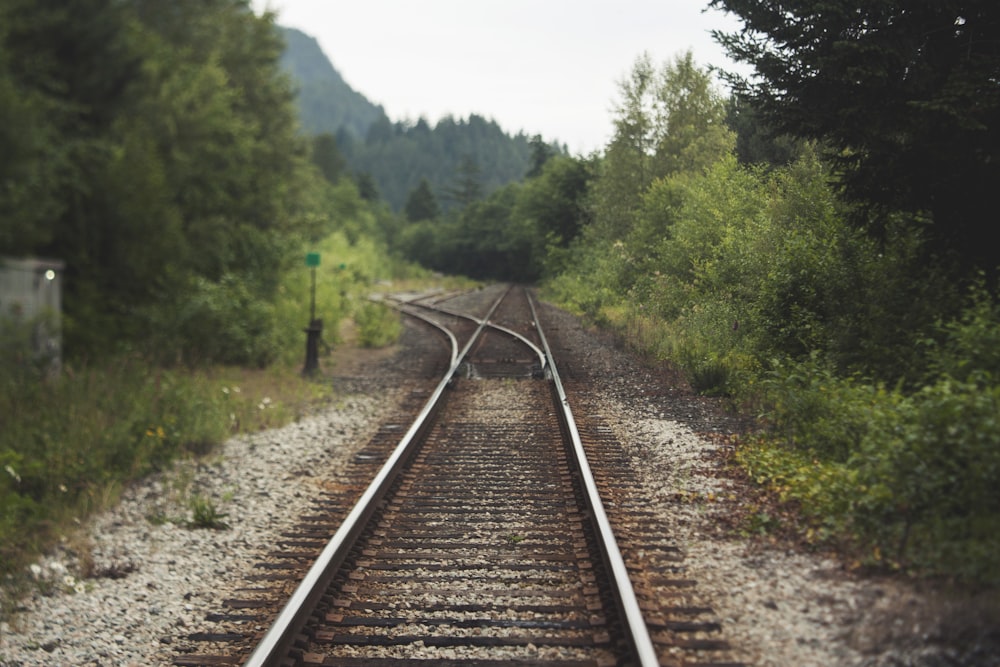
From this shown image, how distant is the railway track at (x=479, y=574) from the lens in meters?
3.89

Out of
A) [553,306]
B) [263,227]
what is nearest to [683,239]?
[263,227]

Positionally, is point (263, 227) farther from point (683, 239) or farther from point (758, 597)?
point (758, 597)

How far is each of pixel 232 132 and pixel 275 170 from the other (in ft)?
14.7

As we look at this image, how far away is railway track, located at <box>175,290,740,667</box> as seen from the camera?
3.89 metres

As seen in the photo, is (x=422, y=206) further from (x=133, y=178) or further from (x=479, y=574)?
(x=479, y=574)

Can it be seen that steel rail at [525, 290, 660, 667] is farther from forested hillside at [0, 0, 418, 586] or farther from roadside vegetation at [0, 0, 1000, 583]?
forested hillside at [0, 0, 418, 586]

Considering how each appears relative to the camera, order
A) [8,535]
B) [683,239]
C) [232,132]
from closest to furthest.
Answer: [8,535] < [232,132] < [683,239]

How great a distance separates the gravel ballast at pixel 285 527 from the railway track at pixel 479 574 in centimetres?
35

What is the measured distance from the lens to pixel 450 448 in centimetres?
838

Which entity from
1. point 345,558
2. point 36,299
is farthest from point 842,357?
point 36,299

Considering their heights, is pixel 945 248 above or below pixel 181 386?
above

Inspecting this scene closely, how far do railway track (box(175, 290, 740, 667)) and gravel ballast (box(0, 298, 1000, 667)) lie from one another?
352mm

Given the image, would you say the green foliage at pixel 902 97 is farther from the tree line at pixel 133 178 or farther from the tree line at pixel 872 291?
the tree line at pixel 133 178

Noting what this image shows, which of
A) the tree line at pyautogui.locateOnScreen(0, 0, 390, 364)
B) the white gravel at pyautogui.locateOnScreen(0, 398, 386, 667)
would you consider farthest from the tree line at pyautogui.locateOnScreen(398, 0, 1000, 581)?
the tree line at pyautogui.locateOnScreen(0, 0, 390, 364)
